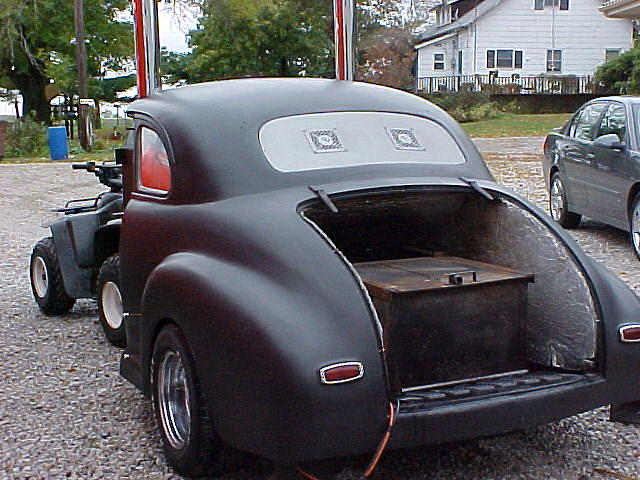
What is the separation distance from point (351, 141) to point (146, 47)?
176 cm

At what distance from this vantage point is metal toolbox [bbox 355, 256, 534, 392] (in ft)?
13.3

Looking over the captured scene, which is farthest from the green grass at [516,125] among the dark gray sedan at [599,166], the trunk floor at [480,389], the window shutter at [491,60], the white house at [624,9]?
the trunk floor at [480,389]

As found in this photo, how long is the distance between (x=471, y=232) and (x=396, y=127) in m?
0.66

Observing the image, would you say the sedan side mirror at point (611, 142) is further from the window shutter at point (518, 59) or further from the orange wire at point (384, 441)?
the window shutter at point (518, 59)

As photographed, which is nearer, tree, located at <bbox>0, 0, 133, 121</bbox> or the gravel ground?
the gravel ground

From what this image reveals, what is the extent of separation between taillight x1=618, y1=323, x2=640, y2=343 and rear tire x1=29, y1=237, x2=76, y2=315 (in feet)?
15.0

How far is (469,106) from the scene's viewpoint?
40156 mm

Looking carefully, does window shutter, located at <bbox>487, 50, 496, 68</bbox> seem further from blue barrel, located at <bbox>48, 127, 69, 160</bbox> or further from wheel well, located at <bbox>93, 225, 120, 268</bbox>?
wheel well, located at <bbox>93, 225, 120, 268</bbox>

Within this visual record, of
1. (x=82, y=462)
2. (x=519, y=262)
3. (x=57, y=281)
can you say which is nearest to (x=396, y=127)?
(x=519, y=262)

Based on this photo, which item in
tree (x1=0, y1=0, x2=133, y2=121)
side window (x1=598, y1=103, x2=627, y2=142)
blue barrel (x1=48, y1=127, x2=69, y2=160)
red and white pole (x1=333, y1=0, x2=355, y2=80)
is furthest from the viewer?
tree (x1=0, y1=0, x2=133, y2=121)

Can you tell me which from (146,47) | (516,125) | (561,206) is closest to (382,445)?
(146,47)

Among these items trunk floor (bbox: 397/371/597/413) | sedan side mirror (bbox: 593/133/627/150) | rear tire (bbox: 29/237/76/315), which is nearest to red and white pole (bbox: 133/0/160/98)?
rear tire (bbox: 29/237/76/315)

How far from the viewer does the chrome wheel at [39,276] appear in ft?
25.0

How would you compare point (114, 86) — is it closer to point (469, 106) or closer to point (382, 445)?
point (469, 106)
